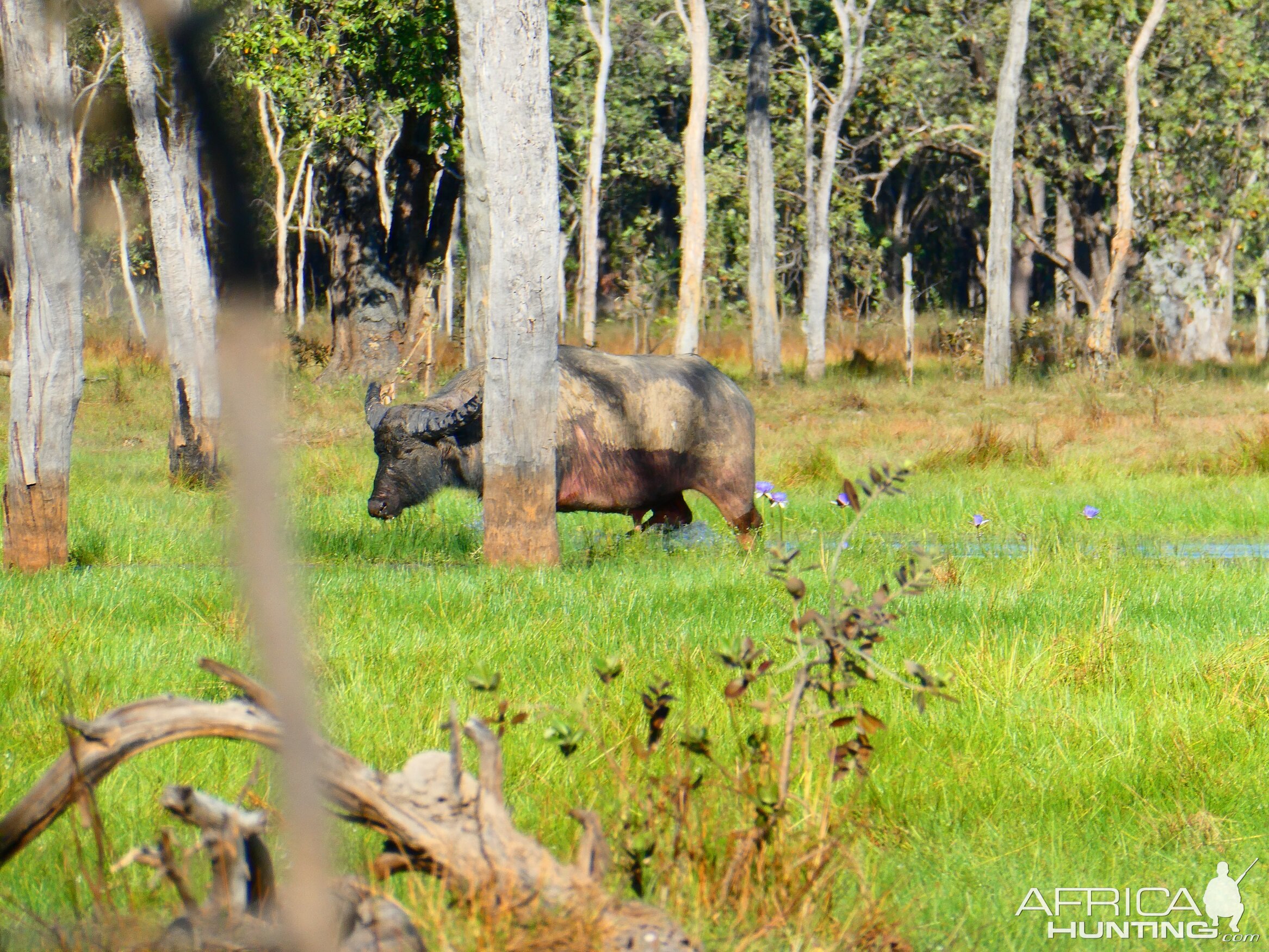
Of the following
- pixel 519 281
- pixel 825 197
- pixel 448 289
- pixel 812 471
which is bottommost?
pixel 812 471

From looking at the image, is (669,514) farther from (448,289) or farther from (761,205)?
(448,289)

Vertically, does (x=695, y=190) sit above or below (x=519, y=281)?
above

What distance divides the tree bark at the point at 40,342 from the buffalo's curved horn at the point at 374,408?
113 inches

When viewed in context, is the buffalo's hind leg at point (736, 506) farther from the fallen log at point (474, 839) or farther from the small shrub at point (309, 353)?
the small shrub at point (309, 353)

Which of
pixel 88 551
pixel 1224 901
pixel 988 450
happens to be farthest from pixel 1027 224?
pixel 1224 901

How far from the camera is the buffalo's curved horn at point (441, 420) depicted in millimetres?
10094

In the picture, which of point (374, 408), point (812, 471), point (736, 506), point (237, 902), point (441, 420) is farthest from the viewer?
point (812, 471)

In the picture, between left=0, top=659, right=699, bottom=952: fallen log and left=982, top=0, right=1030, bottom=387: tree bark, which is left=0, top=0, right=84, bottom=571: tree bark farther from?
left=982, top=0, right=1030, bottom=387: tree bark

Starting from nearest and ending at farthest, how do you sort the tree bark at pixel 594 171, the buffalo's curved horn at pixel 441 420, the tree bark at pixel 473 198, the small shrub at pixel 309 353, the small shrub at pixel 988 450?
the buffalo's curved horn at pixel 441 420 < the tree bark at pixel 473 198 < the small shrub at pixel 988 450 < the small shrub at pixel 309 353 < the tree bark at pixel 594 171

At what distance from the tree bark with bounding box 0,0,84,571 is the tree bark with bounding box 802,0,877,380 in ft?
63.0

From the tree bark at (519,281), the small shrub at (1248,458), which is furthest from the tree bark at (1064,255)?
the tree bark at (519,281)

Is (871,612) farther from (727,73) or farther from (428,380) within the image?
(727,73)

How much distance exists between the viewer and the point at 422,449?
10.4 m
